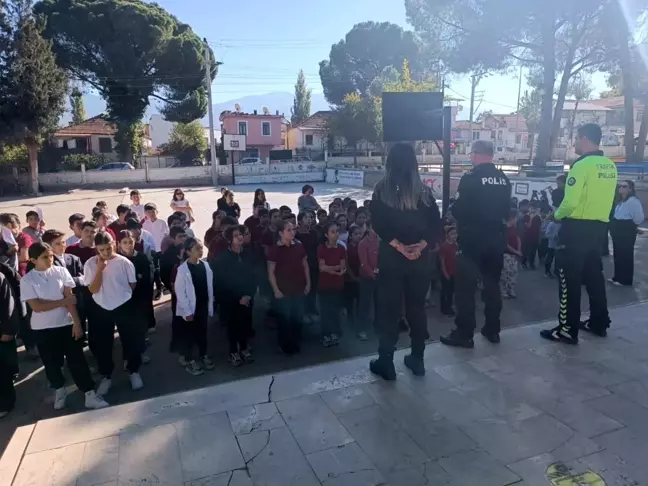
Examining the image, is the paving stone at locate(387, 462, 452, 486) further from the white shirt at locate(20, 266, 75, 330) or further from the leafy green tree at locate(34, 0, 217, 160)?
the leafy green tree at locate(34, 0, 217, 160)

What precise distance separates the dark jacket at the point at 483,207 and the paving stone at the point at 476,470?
1811 millimetres

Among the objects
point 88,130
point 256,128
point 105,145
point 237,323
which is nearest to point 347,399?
point 237,323

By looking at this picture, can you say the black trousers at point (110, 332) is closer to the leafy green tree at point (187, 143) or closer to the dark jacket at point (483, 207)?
the dark jacket at point (483, 207)

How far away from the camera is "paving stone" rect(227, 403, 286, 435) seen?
3023mm

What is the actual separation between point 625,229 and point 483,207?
468 centimetres

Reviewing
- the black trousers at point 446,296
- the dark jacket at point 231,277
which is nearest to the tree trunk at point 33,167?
the dark jacket at point 231,277

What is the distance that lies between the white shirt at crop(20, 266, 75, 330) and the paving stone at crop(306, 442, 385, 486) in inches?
96.2

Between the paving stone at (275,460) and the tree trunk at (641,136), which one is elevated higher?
the tree trunk at (641,136)

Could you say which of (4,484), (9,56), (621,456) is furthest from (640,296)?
(9,56)

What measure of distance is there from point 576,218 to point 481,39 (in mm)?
Answer: 19926

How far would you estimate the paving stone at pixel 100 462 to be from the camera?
2.61 metres

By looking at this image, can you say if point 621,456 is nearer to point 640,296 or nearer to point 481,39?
point 640,296

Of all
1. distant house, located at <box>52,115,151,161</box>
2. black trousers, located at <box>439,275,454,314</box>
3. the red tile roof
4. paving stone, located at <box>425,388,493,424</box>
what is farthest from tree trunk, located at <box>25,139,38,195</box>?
paving stone, located at <box>425,388,493,424</box>

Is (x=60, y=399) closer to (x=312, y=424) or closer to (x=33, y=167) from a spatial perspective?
(x=312, y=424)
